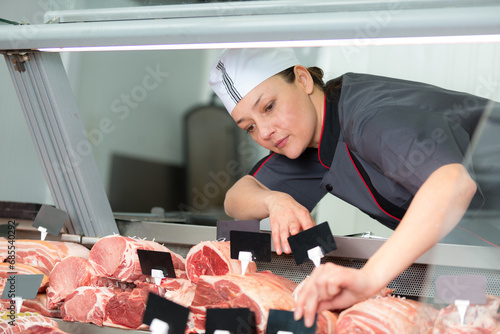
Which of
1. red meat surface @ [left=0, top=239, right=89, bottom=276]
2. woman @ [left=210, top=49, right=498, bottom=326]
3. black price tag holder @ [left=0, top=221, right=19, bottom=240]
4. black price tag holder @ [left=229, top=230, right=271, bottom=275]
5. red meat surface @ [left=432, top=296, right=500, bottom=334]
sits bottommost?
red meat surface @ [left=0, top=239, right=89, bottom=276]

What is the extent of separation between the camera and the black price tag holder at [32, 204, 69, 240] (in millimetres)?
2145

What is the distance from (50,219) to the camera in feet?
7.11

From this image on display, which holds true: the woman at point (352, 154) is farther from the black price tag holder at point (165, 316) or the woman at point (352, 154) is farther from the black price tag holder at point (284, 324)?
the black price tag holder at point (165, 316)

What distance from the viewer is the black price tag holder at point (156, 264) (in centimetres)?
172

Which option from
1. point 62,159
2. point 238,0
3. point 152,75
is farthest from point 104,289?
point 152,75

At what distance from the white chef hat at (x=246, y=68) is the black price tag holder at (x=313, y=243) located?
1.91 ft

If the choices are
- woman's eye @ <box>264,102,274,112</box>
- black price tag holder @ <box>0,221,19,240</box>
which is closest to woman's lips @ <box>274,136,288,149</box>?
woman's eye @ <box>264,102,274,112</box>

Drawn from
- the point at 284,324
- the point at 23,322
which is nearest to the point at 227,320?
the point at 284,324

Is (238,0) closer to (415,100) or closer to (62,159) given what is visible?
(415,100)

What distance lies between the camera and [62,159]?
7.06 ft

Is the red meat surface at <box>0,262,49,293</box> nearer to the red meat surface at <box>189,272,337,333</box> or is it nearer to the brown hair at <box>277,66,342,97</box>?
the red meat surface at <box>189,272,337,333</box>

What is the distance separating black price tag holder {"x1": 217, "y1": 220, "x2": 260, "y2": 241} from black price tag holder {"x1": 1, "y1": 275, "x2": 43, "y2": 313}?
63 cm

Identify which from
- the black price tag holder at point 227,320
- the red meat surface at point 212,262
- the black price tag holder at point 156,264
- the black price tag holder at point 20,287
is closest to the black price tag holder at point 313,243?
Answer: the red meat surface at point 212,262

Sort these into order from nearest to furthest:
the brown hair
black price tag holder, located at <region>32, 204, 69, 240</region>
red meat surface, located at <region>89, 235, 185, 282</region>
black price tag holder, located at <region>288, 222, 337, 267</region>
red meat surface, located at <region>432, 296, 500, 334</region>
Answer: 1. red meat surface, located at <region>432, 296, 500, 334</region>
2. black price tag holder, located at <region>288, 222, 337, 267</region>
3. red meat surface, located at <region>89, 235, 185, 282</region>
4. the brown hair
5. black price tag holder, located at <region>32, 204, 69, 240</region>
